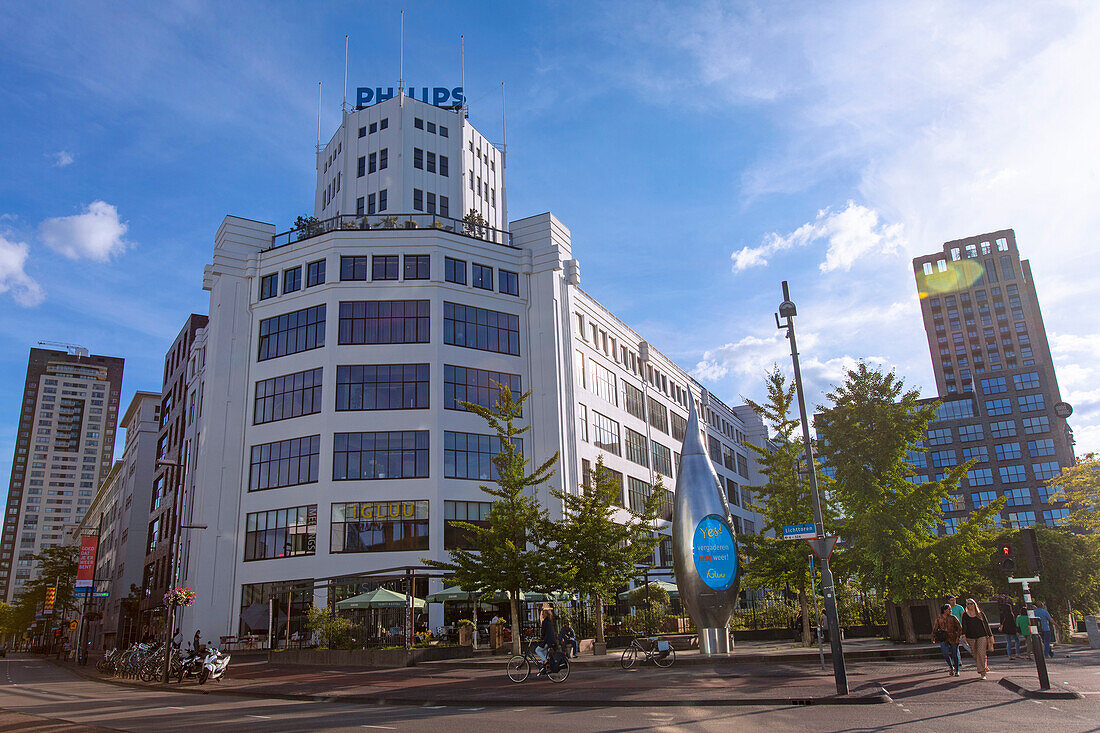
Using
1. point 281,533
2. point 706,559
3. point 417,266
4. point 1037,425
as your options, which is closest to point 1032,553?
point 706,559

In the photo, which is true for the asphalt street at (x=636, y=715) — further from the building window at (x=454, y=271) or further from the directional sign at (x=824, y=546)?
the building window at (x=454, y=271)

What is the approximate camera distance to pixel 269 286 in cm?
5212

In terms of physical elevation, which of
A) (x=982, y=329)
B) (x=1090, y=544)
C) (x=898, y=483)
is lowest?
(x=1090, y=544)

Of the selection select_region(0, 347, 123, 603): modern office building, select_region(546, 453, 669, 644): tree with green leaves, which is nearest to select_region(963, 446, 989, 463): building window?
select_region(546, 453, 669, 644): tree with green leaves

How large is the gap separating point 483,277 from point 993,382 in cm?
10534

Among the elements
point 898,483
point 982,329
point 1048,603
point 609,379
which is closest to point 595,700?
point 898,483

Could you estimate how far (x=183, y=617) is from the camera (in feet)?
149

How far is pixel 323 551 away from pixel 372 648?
12980 mm

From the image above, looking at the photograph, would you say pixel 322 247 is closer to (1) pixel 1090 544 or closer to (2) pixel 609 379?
(2) pixel 609 379

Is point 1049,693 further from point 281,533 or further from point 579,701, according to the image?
point 281,533

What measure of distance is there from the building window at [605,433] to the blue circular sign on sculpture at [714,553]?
28.8m

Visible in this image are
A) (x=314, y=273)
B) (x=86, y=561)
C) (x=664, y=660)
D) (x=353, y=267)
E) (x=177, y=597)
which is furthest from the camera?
(x=86, y=561)

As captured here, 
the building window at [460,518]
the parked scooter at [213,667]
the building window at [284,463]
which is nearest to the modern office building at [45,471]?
the building window at [284,463]

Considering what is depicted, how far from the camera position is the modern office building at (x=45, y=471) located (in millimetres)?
191625
